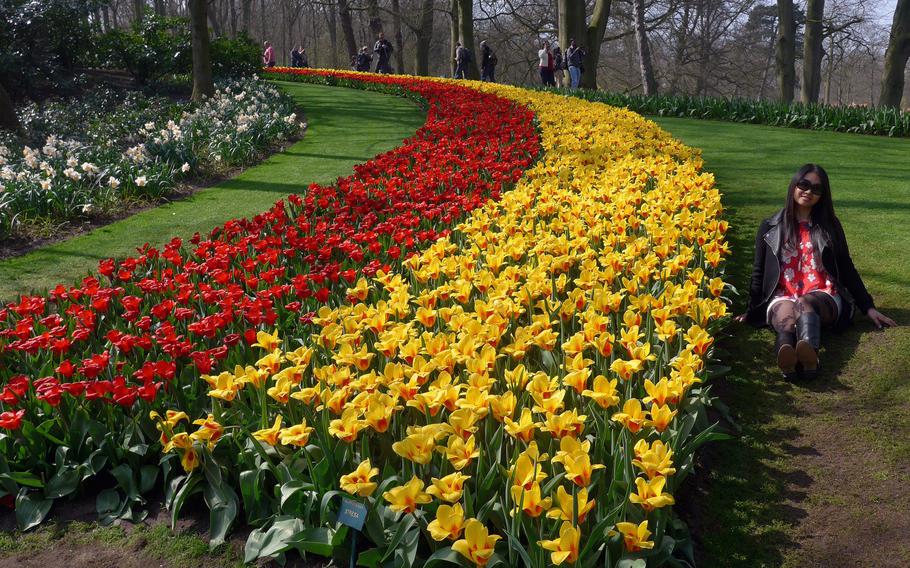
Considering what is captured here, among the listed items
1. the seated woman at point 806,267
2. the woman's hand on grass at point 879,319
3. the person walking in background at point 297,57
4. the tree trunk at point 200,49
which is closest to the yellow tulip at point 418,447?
the seated woman at point 806,267

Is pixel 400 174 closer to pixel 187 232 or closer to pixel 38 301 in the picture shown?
pixel 187 232

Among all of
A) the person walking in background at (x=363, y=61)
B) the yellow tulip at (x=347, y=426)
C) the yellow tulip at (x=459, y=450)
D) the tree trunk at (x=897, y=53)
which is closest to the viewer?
the yellow tulip at (x=459, y=450)

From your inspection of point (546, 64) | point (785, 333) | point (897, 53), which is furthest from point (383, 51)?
point (785, 333)

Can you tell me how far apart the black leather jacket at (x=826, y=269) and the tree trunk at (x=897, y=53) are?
13.7 m

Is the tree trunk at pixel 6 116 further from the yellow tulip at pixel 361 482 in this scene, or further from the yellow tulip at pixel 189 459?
the yellow tulip at pixel 361 482

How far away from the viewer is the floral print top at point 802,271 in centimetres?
399

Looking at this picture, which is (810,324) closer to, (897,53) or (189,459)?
(189,459)

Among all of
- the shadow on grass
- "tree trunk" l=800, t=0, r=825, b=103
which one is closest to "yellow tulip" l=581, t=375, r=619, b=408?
the shadow on grass

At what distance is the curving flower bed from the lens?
215cm

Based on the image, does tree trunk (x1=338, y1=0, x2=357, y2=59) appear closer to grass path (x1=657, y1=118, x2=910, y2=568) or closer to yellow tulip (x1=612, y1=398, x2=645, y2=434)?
grass path (x1=657, y1=118, x2=910, y2=568)

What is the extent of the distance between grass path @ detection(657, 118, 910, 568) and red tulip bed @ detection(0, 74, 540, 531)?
1.81 metres

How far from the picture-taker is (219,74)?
64.0 ft

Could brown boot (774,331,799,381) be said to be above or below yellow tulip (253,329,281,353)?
below

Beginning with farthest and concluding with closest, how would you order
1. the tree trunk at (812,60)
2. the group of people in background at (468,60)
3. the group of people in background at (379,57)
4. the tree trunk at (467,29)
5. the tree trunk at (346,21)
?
the tree trunk at (346,21) → the group of people in background at (379,57) → the tree trunk at (467,29) → the group of people in background at (468,60) → the tree trunk at (812,60)
